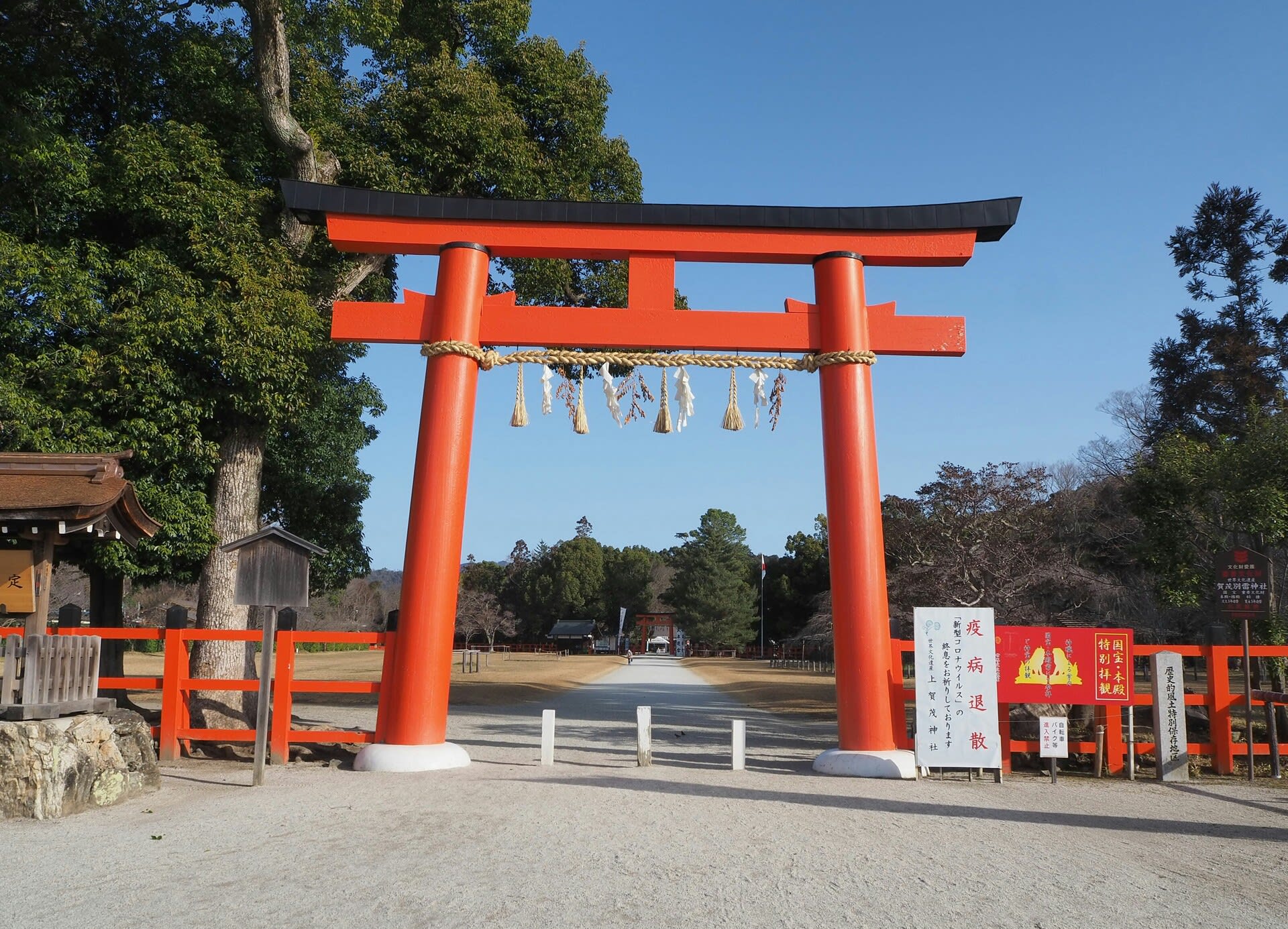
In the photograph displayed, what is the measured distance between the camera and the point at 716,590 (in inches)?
2157

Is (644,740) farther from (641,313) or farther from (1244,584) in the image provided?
(1244,584)

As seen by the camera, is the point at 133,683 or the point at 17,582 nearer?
the point at 17,582

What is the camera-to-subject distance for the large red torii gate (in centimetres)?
770

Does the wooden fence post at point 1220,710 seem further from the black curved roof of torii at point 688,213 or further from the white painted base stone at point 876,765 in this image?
the black curved roof of torii at point 688,213

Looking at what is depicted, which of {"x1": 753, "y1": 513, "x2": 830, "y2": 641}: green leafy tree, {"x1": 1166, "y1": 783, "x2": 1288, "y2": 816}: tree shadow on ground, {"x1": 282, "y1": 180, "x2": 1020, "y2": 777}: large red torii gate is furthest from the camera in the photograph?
{"x1": 753, "y1": 513, "x2": 830, "y2": 641}: green leafy tree

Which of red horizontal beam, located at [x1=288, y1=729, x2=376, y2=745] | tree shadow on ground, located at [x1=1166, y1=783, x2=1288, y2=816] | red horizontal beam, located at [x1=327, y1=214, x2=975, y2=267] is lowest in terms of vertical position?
tree shadow on ground, located at [x1=1166, y1=783, x2=1288, y2=816]

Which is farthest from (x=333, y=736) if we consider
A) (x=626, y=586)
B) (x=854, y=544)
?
(x=626, y=586)

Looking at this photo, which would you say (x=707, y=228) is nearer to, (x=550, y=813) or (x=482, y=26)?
(x=550, y=813)

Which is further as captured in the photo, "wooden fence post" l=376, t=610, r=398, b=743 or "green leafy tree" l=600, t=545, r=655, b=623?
"green leafy tree" l=600, t=545, r=655, b=623

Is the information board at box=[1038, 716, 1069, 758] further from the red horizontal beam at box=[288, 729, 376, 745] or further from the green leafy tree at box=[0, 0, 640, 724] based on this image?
the green leafy tree at box=[0, 0, 640, 724]

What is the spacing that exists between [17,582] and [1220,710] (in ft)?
35.3

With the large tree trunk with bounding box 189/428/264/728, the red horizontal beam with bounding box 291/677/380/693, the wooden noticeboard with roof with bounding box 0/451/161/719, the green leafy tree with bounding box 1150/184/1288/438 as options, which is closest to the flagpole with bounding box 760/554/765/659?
the green leafy tree with bounding box 1150/184/1288/438

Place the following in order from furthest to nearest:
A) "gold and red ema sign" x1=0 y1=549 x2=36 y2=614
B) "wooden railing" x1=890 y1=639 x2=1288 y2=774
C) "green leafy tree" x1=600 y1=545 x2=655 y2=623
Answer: "green leafy tree" x1=600 y1=545 x2=655 y2=623
"wooden railing" x1=890 y1=639 x2=1288 y2=774
"gold and red ema sign" x1=0 y1=549 x2=36 y2=614

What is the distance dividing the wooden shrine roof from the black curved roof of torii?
3.03 m
